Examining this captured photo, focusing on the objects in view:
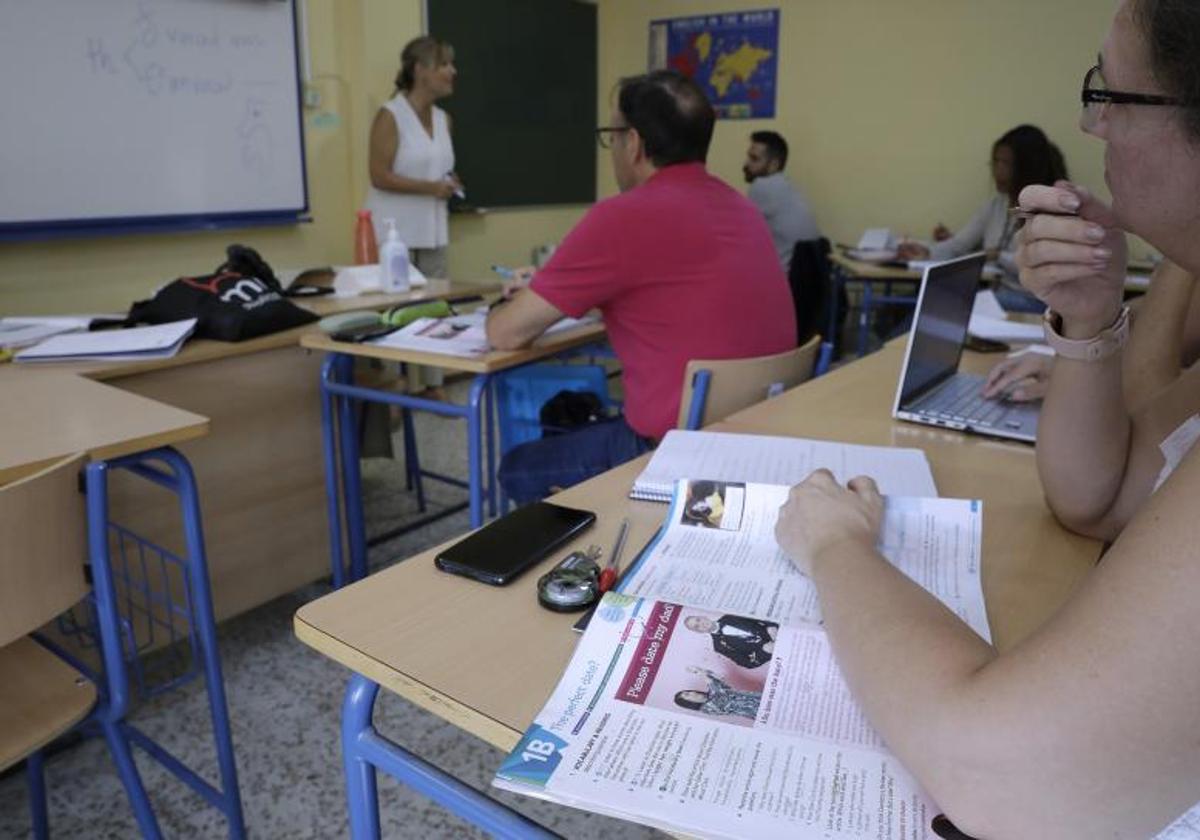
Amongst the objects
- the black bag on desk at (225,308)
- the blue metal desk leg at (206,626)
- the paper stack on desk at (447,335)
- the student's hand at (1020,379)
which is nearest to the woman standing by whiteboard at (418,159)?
the black bag on desk at (225,308)

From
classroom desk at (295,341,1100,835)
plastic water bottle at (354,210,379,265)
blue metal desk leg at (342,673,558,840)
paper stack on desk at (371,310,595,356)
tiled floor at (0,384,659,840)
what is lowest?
tiled floor at (0,384,659,840)

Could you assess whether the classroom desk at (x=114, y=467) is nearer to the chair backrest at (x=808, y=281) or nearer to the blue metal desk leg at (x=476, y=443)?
the blue metal desk leg at (x=476, y=443)

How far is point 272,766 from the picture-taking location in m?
1.76

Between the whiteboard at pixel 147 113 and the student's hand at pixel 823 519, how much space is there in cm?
308

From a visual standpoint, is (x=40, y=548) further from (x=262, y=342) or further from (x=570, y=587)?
(x=262, y=342)

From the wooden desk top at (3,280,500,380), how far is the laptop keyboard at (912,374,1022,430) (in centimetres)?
153

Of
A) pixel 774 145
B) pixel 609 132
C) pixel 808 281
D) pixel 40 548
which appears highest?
pixel 774 145

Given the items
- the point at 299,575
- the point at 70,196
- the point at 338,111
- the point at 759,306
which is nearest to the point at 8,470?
the point at 299,575

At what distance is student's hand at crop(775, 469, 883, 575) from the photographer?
767 millimetres

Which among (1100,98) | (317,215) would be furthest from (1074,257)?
(317,215)

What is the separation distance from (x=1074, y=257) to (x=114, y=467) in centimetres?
141

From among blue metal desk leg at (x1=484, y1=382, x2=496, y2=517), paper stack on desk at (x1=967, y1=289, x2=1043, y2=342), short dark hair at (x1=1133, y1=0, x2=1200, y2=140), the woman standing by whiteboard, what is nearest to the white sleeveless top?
the woman standing by whiteboard

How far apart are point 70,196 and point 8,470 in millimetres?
2304

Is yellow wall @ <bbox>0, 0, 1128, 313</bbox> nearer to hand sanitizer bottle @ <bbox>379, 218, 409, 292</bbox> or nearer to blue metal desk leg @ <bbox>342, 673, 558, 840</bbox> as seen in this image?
hand sanitizer bottle @ <bbox>379, 218, 409, 292</bbox>
